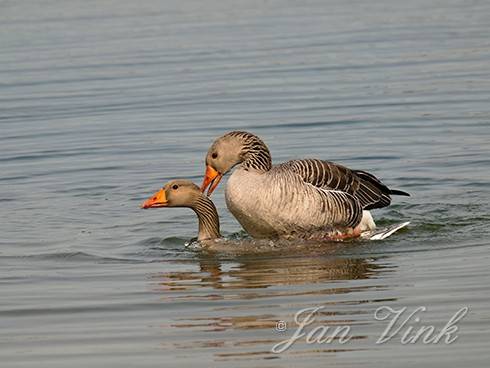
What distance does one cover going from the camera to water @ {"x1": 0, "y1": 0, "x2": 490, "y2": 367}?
28.0 feet

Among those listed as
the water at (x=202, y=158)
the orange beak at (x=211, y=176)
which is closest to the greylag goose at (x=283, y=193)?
the orange beak at (x=211, y=176)

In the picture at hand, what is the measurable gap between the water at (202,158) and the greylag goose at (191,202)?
0.42m

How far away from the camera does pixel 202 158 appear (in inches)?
631

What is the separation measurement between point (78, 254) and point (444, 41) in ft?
44.7

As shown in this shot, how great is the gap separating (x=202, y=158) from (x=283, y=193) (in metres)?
4.40

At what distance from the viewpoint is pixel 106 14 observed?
98.0 feet

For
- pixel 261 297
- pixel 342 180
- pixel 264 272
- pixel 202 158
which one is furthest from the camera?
pixel 202 158

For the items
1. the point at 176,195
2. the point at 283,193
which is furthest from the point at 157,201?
the point at 283,193

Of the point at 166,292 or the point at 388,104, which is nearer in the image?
the point at 166,292

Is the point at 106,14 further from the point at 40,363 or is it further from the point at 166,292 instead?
the point at 40,363

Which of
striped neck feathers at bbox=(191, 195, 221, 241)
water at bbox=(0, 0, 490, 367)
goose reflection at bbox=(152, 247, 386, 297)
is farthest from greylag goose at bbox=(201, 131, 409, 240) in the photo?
goose reflection at bbox=(152, 247, 386, 297)

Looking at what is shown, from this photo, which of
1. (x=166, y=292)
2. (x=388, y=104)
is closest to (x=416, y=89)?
(x=388, y=104)

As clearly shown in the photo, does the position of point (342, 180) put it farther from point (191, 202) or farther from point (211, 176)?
point (191, 202)

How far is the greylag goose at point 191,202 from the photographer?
12.1m
